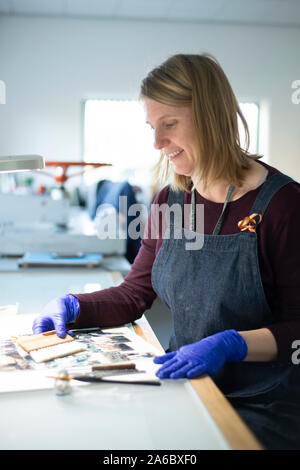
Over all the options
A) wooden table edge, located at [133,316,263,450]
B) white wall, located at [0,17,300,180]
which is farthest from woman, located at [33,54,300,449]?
white wall, located at [0,17,300,180]

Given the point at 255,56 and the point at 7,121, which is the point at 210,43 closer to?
the point at 255,56

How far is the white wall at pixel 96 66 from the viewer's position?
580cm

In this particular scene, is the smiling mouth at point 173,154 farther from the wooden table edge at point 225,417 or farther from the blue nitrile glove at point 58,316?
the wooden table edge at point 225,417

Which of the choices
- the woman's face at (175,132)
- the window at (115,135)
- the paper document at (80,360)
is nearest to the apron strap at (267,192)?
the woman's face at (175,132)

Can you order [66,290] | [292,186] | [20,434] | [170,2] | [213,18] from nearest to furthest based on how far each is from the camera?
1. [20,434]
2. [292,186]
3. [66,290]
4. [170,2]
5. [213,18]

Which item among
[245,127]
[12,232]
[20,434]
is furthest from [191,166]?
[12,232]

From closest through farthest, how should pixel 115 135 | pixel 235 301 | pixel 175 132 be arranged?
1. pixel 235 301
2. pixel 175 132
3. pixel 115 135

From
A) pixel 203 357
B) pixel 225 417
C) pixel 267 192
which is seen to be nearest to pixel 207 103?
pixel 267 192

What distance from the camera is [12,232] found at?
86.2 inches

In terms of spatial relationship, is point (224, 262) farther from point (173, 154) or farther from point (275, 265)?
point (173, 154)

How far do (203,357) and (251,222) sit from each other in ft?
1.17

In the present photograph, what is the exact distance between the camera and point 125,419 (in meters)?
0.67

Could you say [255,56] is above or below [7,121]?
above

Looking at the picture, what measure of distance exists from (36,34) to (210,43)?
2155 millimetres
